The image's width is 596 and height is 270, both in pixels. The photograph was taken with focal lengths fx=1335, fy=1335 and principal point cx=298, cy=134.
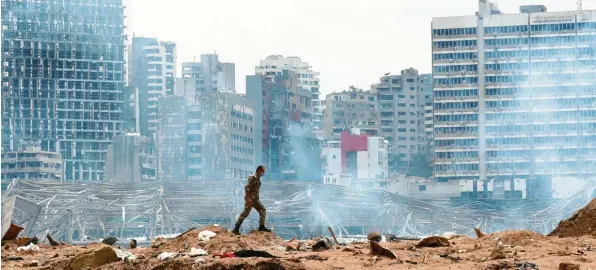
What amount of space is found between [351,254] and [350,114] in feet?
553

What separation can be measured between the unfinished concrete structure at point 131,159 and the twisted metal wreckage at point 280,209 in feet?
96.7

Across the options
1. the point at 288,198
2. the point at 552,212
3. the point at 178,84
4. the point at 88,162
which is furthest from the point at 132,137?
the point at 552,212

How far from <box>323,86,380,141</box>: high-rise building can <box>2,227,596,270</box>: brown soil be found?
536 feet

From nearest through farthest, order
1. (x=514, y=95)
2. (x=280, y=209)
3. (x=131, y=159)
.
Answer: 1. (x=280, y=209)
2. (x=514, y=95)
3. (x=131, y=159)

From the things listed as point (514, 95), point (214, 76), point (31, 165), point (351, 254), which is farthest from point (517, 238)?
point (214, 76)

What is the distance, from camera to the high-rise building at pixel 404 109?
187 metres

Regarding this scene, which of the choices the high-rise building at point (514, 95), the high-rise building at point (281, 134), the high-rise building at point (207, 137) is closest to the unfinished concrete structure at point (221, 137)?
the high-rise building at point (207, 137)

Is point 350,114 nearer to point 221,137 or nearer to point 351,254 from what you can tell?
point 221,137

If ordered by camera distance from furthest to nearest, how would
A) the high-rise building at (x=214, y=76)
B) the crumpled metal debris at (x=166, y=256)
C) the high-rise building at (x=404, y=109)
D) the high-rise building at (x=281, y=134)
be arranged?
1. the high-rise building at (x=404, y=109)
2. the high-rise building at (x=214, y=76)
3. the high-rise building at (x=281, y=134)
4. the crumpled metal debris at (x=166, y=256)

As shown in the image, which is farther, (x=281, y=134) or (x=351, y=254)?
(x=281, y=134)

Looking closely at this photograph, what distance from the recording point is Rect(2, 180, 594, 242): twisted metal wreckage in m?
106

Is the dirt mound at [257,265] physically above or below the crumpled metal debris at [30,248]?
above

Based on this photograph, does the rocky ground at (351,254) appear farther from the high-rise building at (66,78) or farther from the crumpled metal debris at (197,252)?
the high-rise building at (66,78)

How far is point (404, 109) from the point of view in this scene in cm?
19162
